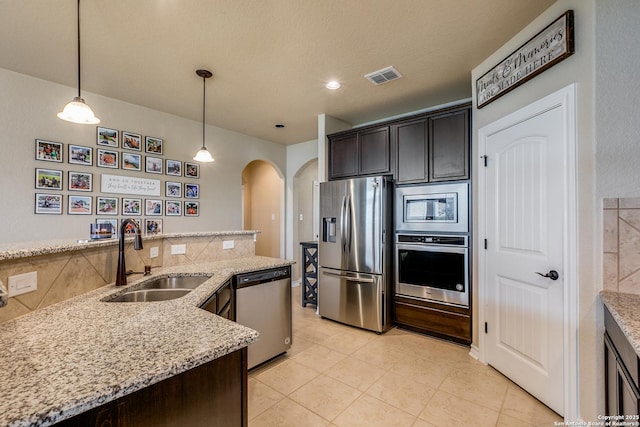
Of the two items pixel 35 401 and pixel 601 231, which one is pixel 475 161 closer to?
pixel 601 231

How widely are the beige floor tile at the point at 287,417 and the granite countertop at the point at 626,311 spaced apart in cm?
161

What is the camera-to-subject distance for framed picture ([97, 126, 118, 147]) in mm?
3232

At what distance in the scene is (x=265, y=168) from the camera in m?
6.26

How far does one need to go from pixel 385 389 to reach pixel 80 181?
362 centimetres

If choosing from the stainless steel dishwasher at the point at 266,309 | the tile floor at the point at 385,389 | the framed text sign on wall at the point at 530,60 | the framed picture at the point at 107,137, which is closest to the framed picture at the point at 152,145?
the framed picture at the point at 107,137

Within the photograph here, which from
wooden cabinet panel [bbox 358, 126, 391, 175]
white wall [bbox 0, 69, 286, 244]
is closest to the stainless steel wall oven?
wooden cabinet panel [bbox 358, 126, 391, 175]

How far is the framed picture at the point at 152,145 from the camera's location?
361 centimetres

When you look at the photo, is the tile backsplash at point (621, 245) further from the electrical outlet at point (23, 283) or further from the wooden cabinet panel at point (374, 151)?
the electrical outlet at point (23, 283)

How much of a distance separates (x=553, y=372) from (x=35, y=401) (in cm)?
256

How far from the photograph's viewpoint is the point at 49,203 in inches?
114

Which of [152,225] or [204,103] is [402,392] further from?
[204,103]

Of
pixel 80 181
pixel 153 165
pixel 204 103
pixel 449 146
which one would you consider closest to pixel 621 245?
pixel 449 146

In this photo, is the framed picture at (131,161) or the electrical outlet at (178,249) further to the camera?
the framed picture at (131,161)

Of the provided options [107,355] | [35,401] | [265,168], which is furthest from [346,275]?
[265,168]
